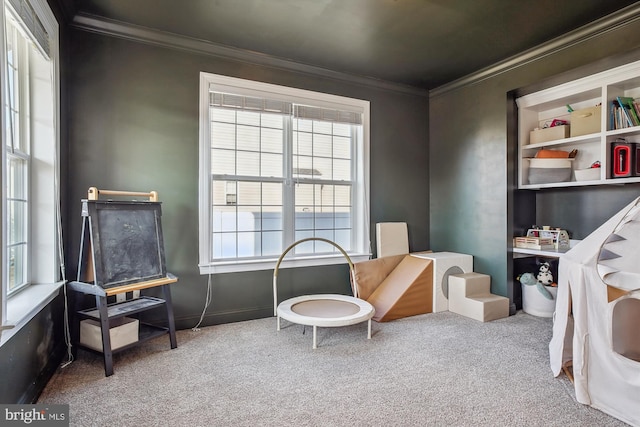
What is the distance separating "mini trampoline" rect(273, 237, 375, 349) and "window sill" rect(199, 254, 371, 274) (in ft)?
0.46

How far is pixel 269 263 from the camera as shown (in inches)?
148

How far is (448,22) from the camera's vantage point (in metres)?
3.03

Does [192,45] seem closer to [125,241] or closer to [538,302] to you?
[125,241]

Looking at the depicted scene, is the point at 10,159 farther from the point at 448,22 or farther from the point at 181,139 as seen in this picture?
the point at 448,22

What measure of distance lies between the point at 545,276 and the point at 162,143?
423cm

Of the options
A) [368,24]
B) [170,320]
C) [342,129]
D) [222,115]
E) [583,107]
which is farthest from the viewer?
[342,129]

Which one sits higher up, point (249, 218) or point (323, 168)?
point (323, 168)

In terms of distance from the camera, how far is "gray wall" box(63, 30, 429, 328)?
299 cm

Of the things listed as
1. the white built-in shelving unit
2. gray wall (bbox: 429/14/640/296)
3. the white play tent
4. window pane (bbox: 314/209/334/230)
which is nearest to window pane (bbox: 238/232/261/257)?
window pane (bbox: 314/209/334/230)

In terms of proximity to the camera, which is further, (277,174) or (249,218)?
(277,174)

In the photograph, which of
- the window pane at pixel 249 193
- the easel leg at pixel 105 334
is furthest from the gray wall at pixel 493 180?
the easel leg at pixel 105 334

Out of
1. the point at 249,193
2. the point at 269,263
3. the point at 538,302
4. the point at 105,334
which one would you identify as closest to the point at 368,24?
the point at 249,193

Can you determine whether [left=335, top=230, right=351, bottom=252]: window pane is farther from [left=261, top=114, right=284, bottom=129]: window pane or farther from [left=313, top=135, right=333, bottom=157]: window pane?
[left=261, top=114, right=284, bottom=129]: window pane

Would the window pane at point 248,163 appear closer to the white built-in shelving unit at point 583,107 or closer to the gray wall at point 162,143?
the gray wall at point 162,143
